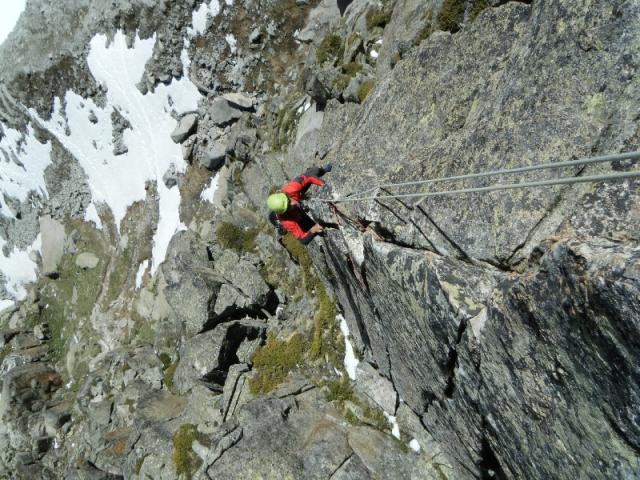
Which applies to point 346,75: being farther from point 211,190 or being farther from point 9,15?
point 9,15

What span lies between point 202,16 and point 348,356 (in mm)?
23667

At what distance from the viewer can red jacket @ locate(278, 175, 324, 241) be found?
47.3ft

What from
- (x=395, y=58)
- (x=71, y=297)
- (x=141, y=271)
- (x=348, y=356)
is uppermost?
(x=71, y=297)

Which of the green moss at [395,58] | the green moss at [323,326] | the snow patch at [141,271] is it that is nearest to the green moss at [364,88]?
the green moss at [395,58]

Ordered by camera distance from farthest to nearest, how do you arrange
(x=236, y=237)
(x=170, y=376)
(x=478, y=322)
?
(x=236, y=237), (x=170, y=376), (x=478, y=322)

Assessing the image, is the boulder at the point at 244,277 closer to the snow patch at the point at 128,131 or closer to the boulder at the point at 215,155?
the boulder at the point at 215,155

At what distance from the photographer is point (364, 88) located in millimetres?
16078

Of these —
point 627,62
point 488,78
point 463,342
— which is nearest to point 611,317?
point 463,342

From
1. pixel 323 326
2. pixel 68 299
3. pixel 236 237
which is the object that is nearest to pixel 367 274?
pixel 323 326

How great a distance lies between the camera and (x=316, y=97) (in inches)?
764

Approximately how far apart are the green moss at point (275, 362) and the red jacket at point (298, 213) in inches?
209

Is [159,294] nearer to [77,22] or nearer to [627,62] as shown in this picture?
[77,22]

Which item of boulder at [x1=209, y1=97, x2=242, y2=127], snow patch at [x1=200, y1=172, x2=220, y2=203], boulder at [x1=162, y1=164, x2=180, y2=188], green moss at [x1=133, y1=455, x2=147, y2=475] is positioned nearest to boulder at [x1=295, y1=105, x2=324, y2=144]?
boulder at [x1=209, y1=97, x2=242, y2=127]

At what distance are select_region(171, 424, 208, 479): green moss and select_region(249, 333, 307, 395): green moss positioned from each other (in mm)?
2974
